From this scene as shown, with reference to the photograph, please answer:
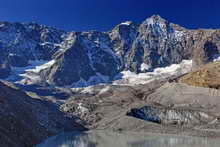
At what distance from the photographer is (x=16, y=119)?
132 meters

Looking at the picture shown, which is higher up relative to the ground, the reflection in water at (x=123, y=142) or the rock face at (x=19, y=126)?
the rock face at (x=19, y=126)

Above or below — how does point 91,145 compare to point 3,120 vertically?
below

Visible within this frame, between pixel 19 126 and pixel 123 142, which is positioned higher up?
pixel 19 126

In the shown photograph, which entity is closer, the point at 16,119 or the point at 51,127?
the point at 16,119

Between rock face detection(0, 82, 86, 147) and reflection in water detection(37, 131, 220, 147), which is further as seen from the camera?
reflection in water detection(37, 131, 220, 147)

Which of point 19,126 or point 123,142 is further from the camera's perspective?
point 123,142

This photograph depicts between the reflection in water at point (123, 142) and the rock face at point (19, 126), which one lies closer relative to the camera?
the rock face at point (19, 126)

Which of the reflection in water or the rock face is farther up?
the rock face

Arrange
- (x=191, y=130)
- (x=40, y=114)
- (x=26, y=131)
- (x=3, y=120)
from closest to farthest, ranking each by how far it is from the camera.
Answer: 1. (x=3, y=120)
2. (x=26, y=131)
3. (x=40, y=114)
4. (x=191, y=130)

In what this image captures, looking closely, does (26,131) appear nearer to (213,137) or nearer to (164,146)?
(164,146)

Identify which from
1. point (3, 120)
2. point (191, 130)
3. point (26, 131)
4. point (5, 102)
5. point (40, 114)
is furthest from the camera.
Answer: point (191, 130)

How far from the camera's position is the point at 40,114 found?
607 feet

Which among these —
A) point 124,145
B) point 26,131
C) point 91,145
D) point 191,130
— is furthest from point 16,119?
point 191,130

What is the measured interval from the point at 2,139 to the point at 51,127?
7862cm
